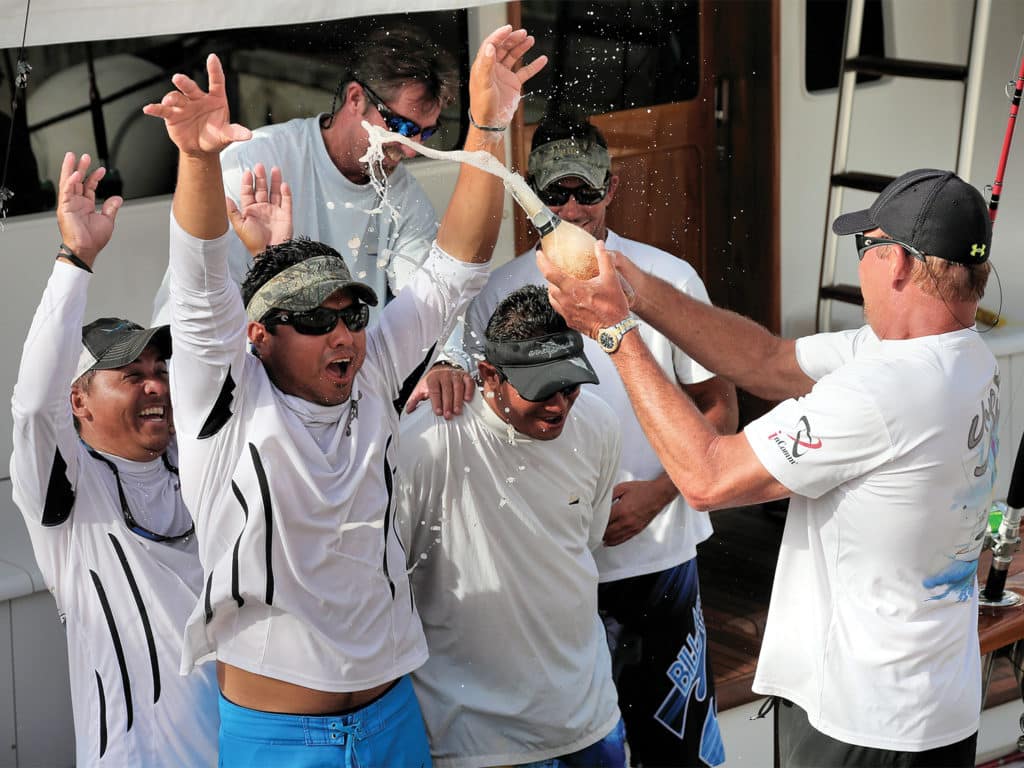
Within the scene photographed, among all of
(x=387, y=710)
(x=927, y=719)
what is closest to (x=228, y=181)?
(x=387, y=710)

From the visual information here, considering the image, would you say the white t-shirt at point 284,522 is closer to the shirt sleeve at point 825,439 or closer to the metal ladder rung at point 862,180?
the shirt sleeve at point 825,439

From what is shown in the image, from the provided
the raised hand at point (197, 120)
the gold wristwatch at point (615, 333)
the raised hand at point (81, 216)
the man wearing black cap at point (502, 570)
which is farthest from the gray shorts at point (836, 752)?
the raised hand at point (81, 216)

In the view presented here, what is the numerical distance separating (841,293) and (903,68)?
0.84 meters

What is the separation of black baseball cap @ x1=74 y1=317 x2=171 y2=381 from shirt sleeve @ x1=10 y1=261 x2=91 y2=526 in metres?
0.16

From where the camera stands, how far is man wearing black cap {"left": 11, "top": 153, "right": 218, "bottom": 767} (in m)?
2.37

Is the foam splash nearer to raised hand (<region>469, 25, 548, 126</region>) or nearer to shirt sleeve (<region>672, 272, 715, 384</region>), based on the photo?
raised hand (<region>469, 25, 548, 126</region>)

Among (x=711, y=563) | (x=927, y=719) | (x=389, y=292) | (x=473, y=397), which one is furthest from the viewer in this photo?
(x=711, y=563)

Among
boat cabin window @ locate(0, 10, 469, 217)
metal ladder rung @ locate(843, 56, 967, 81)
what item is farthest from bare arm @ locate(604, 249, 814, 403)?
metal ladder rung @ locate(843, 56, 967, 81)

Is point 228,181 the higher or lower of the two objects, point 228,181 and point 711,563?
the higher

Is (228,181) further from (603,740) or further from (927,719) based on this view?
(927,719)

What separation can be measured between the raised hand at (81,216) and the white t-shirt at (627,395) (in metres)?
0.83

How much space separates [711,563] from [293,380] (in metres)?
2.65

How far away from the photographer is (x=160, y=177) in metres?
3.53

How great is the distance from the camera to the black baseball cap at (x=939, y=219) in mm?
2234
